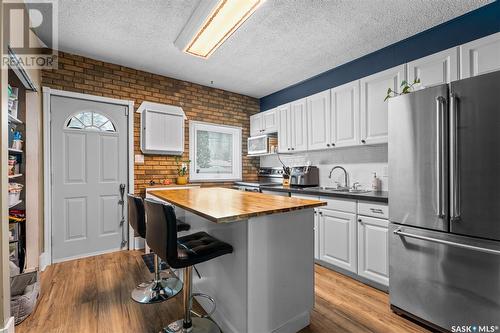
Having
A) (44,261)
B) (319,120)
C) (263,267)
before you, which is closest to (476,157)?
(263,267)

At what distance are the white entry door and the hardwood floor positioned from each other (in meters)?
0.52

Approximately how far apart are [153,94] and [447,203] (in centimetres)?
384

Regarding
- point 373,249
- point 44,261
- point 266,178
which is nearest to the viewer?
point 373,249

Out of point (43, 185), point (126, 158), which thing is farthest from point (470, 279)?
point (43, 185)

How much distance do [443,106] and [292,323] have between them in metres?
1.88

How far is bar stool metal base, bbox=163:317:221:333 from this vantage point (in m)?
1.69

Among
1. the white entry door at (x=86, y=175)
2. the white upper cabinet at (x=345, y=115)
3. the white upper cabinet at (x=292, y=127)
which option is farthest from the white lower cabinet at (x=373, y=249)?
the white entry door at (x=86, y=175)

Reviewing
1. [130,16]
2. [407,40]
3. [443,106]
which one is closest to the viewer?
[443,106]

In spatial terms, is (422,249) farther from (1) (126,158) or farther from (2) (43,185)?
(2) (43,185)

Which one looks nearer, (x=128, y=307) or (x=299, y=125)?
(x=128, y=307)

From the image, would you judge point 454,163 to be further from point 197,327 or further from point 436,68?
point 197,327

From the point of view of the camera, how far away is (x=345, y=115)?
10.0ft

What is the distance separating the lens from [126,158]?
3.54m

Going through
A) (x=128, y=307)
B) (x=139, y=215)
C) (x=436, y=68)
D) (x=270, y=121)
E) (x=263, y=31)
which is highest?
(x=263, y=31)
